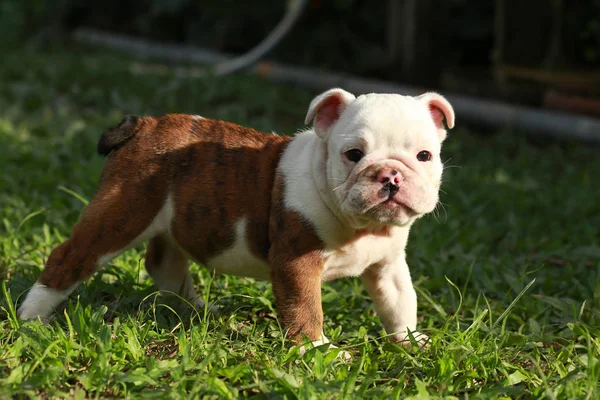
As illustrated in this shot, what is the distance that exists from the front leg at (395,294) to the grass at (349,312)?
0.13 meters

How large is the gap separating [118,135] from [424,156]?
1.44 metres

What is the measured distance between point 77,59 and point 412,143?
9.37 metres

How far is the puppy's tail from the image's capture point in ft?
13.0

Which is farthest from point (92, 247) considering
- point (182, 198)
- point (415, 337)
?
point (415, 337)

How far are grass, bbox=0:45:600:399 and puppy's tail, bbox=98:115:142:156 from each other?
2.30 ft

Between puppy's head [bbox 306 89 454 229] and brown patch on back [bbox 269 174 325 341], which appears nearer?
puppy's head [bbox 306 89 454 229]

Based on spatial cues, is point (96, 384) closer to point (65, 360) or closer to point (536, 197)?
point (65, 360)

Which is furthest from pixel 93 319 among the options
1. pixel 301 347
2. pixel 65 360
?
pixel 301 347

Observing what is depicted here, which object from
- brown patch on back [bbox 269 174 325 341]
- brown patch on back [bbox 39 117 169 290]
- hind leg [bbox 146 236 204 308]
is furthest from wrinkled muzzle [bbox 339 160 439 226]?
hind leg [bbox 146 236 204 308]

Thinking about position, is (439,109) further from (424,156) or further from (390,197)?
(390,197)

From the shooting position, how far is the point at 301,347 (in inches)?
138

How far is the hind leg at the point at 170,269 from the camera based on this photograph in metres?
4.21

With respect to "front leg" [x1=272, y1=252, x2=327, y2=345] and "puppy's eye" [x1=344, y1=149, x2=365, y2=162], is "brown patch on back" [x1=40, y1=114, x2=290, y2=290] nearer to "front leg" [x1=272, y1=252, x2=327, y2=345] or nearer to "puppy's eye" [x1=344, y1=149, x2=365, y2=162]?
"front leg" [x1=272, y1=252, x2=327, y2=345]

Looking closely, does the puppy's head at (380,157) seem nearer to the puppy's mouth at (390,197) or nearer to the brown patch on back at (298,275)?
the puppy's mouth at (390,197)
